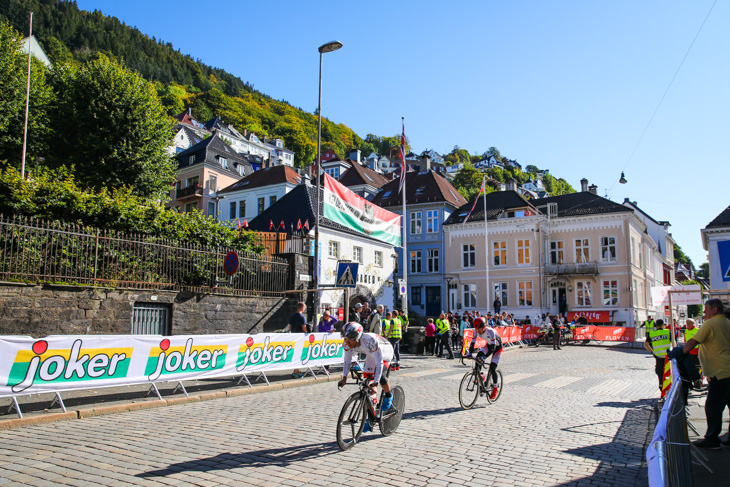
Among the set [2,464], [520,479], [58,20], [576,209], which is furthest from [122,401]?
[58,20]

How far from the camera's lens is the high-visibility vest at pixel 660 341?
11367 mm

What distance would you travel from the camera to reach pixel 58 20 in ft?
440

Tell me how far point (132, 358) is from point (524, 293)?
127 feet

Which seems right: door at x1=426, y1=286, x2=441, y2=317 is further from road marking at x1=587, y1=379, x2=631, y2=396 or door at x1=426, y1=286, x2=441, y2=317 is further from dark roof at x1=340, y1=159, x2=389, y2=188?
road marking at x1=587, y1=379, x2=631, y2=396

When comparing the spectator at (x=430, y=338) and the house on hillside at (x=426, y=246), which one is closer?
the spectator at (x=430, y=338)

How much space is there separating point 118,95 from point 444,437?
2646 cm

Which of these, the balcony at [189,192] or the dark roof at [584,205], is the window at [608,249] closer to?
the dark roof at [584,205]

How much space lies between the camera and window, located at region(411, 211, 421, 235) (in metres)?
50.5

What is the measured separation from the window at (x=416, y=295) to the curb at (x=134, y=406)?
35.5 m

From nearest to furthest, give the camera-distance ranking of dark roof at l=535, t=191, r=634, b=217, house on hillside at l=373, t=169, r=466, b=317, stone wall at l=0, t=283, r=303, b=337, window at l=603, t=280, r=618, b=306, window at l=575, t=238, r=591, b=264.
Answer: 1. stone wall at l=0, t=283, r=303, b=337
2. window at l=603, t=280, r=618, b=306
3. dark roof at l=535, t=191, r=634, b=217
4. window at l=575, t=238, r=591, b=264
5. house on hillside at l=373, t=169, r=466, b=317

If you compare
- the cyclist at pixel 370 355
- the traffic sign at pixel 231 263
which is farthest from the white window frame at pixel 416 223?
the cyclist at pixel 370 355

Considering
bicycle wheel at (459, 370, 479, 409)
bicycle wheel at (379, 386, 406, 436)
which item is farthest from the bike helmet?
bicycle wheel at (459, 370, 479, 409)

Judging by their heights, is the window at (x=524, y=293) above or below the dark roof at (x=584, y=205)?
below

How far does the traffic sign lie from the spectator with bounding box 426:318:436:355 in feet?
31.6
